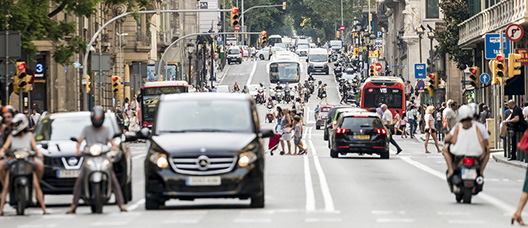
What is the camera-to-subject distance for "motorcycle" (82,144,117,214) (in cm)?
1744

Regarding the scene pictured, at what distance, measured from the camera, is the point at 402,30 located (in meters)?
110

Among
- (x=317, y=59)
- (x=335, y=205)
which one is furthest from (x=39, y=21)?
(x=317, y=59)

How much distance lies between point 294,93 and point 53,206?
86.3 metres

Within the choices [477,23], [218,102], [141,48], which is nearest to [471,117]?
[218,102]

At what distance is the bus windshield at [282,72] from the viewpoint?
119125 millimetres

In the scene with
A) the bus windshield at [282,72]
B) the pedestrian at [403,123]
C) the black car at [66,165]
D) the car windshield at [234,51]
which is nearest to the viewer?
the black car at [66,165]

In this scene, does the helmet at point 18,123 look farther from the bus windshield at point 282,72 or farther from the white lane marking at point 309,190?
the bus windshield at point 282,72

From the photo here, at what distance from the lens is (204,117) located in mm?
18609

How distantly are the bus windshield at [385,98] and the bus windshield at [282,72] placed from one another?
50.0m

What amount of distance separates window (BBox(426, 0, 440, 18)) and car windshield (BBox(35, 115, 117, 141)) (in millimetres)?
85449

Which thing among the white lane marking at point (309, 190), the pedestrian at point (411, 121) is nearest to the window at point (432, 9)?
the pedestrian at point (411, 121)

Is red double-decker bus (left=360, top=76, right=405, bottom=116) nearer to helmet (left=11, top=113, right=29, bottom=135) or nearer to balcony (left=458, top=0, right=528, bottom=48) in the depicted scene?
balcony (left=458, top=0, right=528, bottom=48)

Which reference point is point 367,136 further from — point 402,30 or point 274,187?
point 402,30

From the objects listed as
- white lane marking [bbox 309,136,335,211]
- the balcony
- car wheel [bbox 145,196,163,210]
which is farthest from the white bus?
car wheel [bbox 145,196,163,210]
